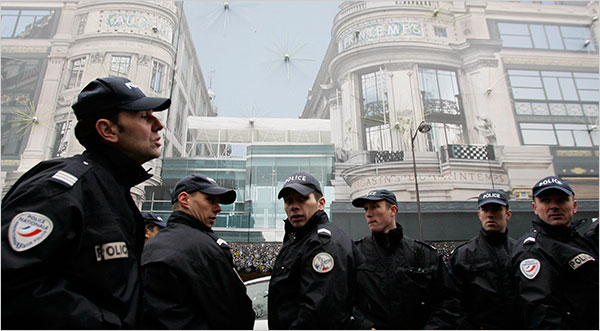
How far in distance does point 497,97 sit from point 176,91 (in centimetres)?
1423

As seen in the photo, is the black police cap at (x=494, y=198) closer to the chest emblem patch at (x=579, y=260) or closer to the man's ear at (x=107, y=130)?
the chest emblem patch at (x=579, y=260)

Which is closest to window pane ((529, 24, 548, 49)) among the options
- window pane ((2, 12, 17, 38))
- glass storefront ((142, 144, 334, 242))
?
glass storefront ((142, 144, 334, 242))

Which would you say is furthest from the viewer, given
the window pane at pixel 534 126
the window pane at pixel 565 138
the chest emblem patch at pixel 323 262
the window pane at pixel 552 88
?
the window pane at pixel 552 88

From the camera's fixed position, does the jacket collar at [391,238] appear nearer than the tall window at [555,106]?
Yes

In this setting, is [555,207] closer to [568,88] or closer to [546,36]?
[568,88]

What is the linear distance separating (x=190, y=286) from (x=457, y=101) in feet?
49.5

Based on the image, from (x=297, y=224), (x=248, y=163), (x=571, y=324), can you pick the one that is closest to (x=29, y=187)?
(x=297, y=224)

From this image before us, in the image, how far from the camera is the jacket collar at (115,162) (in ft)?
4.34

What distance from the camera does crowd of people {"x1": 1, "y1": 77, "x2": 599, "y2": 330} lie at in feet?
3.29

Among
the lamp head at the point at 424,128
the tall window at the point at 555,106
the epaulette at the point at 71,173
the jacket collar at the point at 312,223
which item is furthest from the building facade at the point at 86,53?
the tall window at the point at 555,106

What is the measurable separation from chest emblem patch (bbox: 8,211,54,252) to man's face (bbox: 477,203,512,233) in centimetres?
327

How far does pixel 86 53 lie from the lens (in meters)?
14.3

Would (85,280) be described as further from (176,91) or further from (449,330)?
(176,91)

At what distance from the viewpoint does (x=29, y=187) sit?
1.05m
